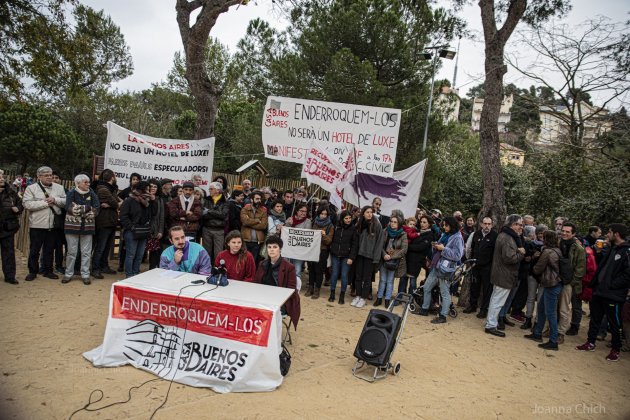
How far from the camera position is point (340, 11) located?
16.0 m

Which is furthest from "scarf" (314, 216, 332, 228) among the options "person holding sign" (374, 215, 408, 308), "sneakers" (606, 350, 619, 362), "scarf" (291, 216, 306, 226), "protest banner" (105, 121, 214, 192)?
"sneakers" (606, 350, 619, 362)

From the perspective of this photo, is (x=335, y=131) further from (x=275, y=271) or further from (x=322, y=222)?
(x=275, y=271)

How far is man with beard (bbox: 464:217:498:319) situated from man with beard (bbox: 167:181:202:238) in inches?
206

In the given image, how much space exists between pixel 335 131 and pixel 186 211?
3728 millimetres

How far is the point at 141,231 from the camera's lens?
7.70 meters

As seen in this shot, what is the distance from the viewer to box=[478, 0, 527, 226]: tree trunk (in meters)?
10.1

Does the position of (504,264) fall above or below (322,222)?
below

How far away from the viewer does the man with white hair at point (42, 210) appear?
725cm

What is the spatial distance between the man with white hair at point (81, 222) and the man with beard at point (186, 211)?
1.27m

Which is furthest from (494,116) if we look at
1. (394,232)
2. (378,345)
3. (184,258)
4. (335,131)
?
(184,258)

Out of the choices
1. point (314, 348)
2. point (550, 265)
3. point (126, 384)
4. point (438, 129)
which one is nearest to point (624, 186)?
point (550, 265)

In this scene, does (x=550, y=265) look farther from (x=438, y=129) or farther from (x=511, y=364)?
(x=438, y=129)

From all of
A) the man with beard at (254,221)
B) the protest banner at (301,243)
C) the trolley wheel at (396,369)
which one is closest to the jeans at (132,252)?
the man with beard at (254,221)

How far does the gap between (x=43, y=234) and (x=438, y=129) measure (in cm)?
1392
